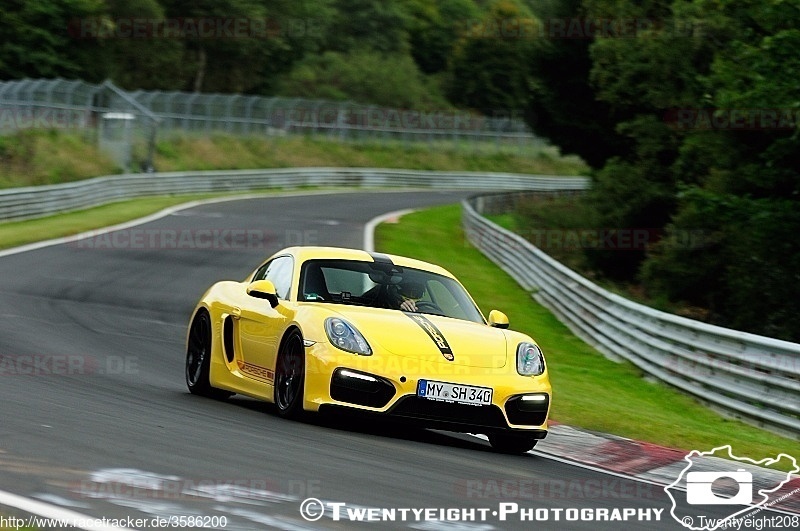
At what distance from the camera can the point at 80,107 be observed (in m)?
46.3

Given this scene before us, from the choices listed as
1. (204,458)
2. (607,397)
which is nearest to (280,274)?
(204,458)

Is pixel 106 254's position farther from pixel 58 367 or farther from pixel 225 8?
pixel 225 8

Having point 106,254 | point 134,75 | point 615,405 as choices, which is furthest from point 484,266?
point 134,75

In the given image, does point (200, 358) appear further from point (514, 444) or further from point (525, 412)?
point (525, 412)

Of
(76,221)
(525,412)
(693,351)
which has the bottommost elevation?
(76,221)

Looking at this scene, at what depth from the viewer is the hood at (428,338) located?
9.32 m

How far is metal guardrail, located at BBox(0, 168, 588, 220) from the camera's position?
34.9 metres

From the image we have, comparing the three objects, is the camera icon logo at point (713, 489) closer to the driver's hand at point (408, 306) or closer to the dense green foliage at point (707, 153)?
the driver's hand at point (408, 306)

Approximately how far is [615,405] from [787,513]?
19.9 ft

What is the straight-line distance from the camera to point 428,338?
9.50 meters

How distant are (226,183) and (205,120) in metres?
6.96

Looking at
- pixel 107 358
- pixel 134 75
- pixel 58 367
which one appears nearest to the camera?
pixel 58 367

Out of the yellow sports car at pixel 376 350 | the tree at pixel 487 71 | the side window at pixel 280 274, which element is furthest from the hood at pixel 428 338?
the tree at pixel 487 71

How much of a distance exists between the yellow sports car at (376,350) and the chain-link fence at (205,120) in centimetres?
3376
